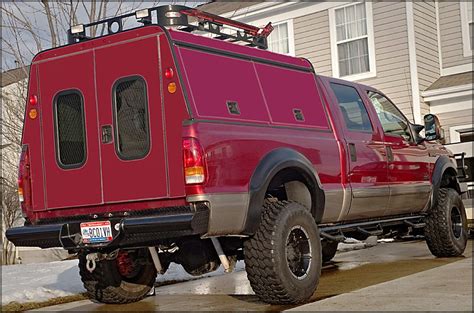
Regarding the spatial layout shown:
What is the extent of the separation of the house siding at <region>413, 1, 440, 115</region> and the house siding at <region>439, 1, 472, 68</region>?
0.19 metres

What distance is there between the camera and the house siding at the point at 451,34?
16.5 meters

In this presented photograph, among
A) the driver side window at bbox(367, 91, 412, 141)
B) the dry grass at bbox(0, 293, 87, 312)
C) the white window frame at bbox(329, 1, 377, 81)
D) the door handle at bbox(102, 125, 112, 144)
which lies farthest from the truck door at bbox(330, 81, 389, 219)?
the white window frame at bbox(329, 1, 377, 81)

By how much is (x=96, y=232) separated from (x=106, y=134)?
820mm

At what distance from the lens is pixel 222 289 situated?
7582mm

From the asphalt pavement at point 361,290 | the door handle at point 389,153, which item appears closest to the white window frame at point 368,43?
the asphalt pavement at point 361,290

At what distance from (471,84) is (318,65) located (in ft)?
12.7

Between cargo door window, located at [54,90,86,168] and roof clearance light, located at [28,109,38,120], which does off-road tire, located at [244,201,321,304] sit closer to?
cargo door window, located at [54,90,86,168]

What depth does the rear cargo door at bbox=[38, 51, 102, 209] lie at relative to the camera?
5918 mm

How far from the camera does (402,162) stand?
8180 millimetres

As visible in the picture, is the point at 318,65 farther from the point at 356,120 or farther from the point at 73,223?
the point at 73,223

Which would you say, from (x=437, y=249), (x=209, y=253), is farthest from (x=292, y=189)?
(x=437, y=249)

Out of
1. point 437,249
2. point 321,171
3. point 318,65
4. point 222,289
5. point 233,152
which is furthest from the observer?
point 318,65

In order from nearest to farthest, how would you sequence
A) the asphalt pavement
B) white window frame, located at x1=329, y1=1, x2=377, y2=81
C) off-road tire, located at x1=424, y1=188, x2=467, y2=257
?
the asphalt pavement → off-road tire, located at x1=424, y1=188, x2=467, y2=257 → white window frame, located at x1=329, y1=1, x2=377, y2=81

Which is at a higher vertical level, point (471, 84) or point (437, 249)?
point (471, 84)
